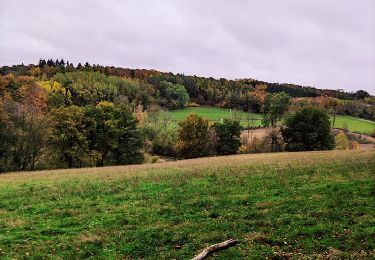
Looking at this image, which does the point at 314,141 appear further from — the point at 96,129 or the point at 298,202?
the point at 298,202

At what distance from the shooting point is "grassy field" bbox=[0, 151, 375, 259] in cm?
1739

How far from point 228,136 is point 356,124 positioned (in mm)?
88569

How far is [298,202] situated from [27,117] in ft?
178

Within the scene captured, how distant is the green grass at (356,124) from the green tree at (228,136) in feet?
247

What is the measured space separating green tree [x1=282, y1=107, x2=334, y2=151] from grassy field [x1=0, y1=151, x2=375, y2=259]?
49856mm

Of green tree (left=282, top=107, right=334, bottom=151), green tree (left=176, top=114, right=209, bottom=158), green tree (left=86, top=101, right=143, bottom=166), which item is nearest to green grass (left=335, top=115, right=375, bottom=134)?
green tree (left=282, top=107, right=334, bottom=151)

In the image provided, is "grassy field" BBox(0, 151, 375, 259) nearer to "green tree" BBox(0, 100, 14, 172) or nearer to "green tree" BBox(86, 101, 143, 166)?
"green tree" BBox(0, 100, 14, 172)

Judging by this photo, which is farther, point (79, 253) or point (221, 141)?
point (221, 141)

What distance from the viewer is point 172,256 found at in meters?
17.0

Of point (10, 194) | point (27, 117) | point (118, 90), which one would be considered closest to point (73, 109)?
point (27, 117)

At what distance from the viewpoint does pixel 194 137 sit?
93625 millimetres

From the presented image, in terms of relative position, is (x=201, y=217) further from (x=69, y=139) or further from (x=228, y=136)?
(x=228, y=136)

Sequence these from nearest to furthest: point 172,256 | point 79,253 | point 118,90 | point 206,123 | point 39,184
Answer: point 172,256 < point 79,253 < point 39,184 < point 206,123 < point 118,90

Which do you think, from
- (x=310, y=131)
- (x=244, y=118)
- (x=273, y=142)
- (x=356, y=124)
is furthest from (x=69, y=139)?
(x=356, y=124)
